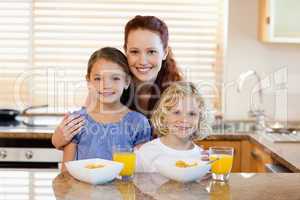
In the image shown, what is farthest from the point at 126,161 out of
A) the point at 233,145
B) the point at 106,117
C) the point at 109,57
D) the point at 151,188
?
the point at 233,145

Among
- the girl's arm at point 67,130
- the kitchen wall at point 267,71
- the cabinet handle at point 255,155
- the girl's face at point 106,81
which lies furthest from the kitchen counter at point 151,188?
the kitchen wall at point 267,71

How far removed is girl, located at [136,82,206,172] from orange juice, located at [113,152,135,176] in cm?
21

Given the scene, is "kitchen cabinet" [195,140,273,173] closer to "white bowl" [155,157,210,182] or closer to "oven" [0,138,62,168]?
"oven" [0,138,62,168]

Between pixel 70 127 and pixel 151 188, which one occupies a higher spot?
pixel 70 127

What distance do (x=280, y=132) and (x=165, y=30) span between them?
1.38 meters

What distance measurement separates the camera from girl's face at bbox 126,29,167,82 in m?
2.35

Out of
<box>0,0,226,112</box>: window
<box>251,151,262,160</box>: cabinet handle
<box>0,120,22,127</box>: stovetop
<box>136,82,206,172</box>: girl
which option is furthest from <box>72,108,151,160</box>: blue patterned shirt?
<box>0,0,226,112</box>: window

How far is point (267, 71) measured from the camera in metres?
3.90

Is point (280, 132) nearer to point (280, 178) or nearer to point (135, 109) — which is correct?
point (135, 109)

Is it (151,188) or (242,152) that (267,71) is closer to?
(242,152)

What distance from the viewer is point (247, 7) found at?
151 inches

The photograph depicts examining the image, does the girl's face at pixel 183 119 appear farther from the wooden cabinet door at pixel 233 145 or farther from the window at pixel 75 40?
the window at pixel 75 40

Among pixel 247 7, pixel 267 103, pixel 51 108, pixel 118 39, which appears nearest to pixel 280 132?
pixel 267 103

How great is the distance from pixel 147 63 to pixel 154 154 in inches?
19.5
